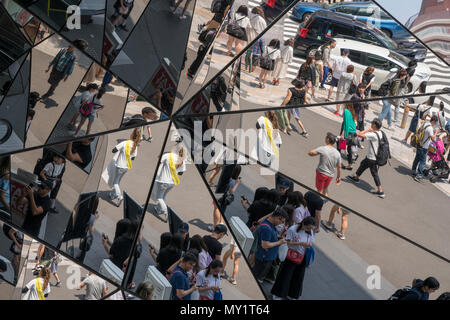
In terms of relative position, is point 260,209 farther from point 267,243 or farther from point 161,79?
point 161,79

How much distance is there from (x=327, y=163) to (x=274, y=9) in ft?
6.32

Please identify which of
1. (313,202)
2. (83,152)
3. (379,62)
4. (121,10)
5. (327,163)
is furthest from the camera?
(83,152)

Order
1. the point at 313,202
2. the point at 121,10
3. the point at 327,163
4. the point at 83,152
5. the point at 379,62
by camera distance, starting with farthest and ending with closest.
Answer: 1. the point at 83,152
2. the point at 313,202
3. the point at 327,163
4. the point at 121,10
5. the point at 379,62

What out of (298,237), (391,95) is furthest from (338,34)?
(298,237)

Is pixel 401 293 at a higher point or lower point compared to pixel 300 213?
lower

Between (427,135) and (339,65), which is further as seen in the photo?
(427,135)

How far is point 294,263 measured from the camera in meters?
8.41

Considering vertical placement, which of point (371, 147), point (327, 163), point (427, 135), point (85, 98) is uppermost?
point (427, 135)

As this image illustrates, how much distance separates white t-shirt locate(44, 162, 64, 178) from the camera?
843 cm

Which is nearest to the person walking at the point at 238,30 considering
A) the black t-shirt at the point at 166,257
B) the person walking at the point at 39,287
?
the black t-shirt at the point at 166,257

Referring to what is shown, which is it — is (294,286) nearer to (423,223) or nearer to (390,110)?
(423,223)

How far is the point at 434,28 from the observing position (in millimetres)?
8023

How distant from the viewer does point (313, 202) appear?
836 cm

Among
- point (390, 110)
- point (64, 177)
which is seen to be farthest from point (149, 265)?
point (390, 110)
